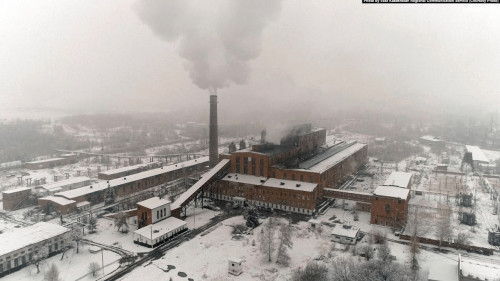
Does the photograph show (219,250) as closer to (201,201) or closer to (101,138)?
(201,201)

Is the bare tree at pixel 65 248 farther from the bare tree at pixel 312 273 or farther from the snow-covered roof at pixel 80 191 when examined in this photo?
the bare tree at pixel 312 273

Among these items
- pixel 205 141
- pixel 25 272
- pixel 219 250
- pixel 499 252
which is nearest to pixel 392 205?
pixel 499 252

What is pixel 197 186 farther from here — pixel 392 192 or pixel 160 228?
pixel 392 192

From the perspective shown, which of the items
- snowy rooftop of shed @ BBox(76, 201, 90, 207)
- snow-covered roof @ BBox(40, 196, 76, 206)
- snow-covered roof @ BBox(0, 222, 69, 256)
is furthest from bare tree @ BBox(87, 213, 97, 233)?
snowy rooftop of shed @ BBox(76, 201, 90, 207)

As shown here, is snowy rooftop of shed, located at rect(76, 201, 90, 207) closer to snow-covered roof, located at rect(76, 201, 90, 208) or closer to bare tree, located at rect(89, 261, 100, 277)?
snow-covered roof, located at rect(76, 201, 90, 208)

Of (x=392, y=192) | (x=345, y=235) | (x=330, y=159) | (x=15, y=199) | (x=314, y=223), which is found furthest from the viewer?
(x=330, y=159)

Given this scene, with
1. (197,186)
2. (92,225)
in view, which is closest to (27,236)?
(92,225)
